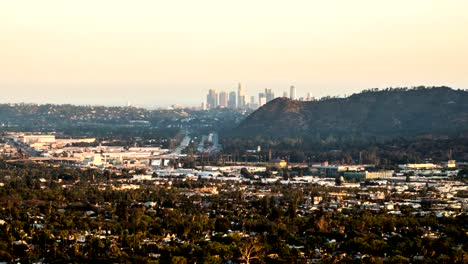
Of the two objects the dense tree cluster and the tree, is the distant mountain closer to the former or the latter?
the dense tree cluster

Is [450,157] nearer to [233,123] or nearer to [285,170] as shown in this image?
[285,170]

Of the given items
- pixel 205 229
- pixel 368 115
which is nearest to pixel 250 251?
pixel 205 229

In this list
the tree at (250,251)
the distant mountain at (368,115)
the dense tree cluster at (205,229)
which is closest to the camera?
the tree at (250,251)

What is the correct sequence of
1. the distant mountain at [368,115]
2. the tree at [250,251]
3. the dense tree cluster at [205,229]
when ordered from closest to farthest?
1. the tree at [250,251]
2. the dense tree cluster at [205,229]
3. the distant mountain at [368,115]

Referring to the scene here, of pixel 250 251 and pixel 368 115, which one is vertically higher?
pixel 368 115

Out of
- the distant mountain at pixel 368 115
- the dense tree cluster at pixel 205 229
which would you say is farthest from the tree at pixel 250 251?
the distant mountain at pixel 368 115

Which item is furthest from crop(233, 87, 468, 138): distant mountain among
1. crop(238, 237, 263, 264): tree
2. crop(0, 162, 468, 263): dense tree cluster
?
crop(238, 237, 263, 264): tree

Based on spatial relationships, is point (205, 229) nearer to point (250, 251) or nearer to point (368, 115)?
point (250, 251)

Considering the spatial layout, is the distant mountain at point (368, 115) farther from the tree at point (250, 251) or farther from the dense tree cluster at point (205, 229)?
the tree at point (250, 251)

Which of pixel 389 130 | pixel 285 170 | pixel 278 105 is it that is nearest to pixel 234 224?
pixel 285 170
